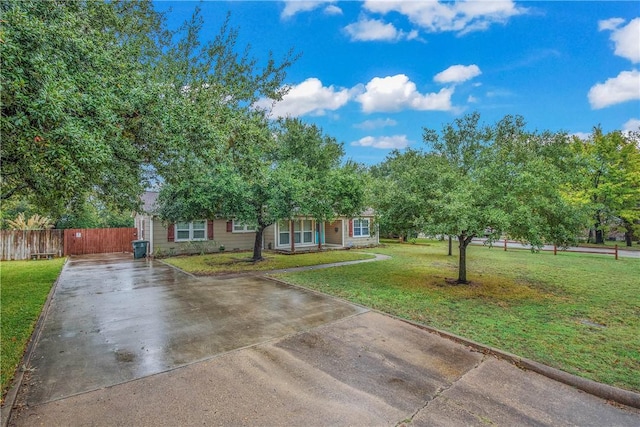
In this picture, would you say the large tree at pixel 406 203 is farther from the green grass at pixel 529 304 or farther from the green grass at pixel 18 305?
the green grass at pixel 18 305

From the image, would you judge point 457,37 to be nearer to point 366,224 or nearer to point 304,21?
point 304,21

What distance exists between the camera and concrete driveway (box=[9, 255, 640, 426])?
10.1ft

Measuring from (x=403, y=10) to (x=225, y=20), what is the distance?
651cm

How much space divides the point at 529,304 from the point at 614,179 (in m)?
24.2

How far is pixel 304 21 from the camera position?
11461 millimetres

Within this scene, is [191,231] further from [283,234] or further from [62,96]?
[62,96]

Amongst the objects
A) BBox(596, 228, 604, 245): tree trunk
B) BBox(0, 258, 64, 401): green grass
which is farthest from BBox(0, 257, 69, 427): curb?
BBox(596, 228, 604, 245): tree trunk

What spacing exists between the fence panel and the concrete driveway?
1223 cm

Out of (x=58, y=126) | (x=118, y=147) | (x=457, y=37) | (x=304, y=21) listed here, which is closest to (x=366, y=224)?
(x=457, y=37)

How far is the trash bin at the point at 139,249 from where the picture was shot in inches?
598

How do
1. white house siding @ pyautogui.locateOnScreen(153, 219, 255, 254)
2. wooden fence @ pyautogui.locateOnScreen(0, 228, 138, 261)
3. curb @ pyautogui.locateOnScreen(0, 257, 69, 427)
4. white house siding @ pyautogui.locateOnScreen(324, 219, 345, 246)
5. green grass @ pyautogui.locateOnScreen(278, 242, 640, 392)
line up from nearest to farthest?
curb @ pyautogui.locateOnScreen(0, 257, 69, 427) < green grass @ pyautogui.locateOnScreen(278, 242, 640, 392) < wooden fence @ pyautogui.locateOnScreen(0, 228, 138, 261) < white house siding @ pyautogui.locateOnScreen(153, 219, 255, 254) < white house siding @ pyautogui.locateOnScreen(324, 219, 345, 246)

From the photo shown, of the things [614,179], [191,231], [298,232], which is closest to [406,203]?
[298,232]

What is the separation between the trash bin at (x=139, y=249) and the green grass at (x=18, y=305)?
10.3ft

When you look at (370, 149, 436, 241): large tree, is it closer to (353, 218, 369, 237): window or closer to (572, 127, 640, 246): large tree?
(353, 218, 369, 237): window
